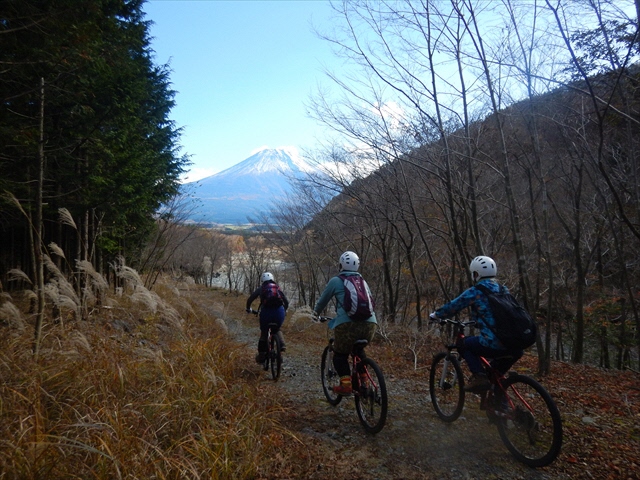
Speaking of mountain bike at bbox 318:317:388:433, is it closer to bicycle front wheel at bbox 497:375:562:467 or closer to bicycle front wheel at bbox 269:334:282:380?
bicycle front wheel at bbox 497:375:562:467

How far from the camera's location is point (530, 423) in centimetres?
325

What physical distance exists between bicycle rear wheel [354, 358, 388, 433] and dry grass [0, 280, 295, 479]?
0.85 m

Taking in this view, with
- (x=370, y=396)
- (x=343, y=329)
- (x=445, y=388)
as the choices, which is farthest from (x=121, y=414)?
(x=445, y=388)

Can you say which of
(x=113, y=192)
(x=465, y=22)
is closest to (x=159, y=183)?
(x=113, y=192)

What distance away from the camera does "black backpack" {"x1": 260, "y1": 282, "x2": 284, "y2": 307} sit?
5855mm

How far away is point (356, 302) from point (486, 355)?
50.9 inches

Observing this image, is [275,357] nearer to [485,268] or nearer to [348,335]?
[348,335]

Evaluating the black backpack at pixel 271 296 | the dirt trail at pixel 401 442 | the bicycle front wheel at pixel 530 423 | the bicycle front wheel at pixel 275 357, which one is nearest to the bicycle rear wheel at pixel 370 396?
the dirt trail at pixel 401 442

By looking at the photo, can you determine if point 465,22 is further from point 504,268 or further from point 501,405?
point 504,268

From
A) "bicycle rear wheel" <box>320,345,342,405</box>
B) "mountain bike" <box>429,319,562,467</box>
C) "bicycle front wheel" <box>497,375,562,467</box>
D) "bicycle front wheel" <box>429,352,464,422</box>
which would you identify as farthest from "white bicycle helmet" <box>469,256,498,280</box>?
"bicycle rear wheel" <box>320,345,342,405</box>

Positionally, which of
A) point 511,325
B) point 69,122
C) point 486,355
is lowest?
point 486,355

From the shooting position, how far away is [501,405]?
11.1 feet

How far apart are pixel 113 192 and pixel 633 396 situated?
994 centimetres

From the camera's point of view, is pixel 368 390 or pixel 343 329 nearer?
pixel 368 390
